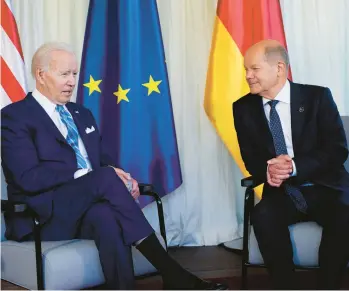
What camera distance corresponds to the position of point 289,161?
9.40 ft

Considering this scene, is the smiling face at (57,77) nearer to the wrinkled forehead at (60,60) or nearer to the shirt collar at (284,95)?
the wrinkled forehead at (60,60)

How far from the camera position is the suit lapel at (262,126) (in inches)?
118

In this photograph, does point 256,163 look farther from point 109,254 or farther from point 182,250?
point 182,250

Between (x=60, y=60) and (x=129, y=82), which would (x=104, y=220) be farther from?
(x=129, y=82)

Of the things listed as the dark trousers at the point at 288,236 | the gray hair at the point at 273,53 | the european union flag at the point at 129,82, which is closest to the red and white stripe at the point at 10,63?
the european union flag at the point at 129,82

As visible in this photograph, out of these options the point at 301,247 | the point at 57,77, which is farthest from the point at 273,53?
the point at 57,77

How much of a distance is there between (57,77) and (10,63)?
2.08 feet

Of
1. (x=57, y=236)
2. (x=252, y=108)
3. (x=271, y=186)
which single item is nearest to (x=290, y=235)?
(x=271, y=186)

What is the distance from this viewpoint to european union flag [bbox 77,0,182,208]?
12.4 ft

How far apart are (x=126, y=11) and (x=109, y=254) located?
1840 millimetres

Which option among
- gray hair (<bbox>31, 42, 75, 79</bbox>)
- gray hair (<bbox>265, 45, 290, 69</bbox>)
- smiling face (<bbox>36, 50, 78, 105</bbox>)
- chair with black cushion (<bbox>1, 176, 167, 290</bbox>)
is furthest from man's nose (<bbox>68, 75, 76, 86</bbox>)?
gray hair (<bbox>265, 45, 290, 69</bbox>)

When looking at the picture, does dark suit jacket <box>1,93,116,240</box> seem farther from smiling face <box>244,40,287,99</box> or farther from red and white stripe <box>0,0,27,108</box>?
smiling face <box>244,40,287,99</box>

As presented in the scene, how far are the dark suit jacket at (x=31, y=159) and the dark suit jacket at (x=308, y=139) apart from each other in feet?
2.94

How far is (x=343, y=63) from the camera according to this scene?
447 centimetres
